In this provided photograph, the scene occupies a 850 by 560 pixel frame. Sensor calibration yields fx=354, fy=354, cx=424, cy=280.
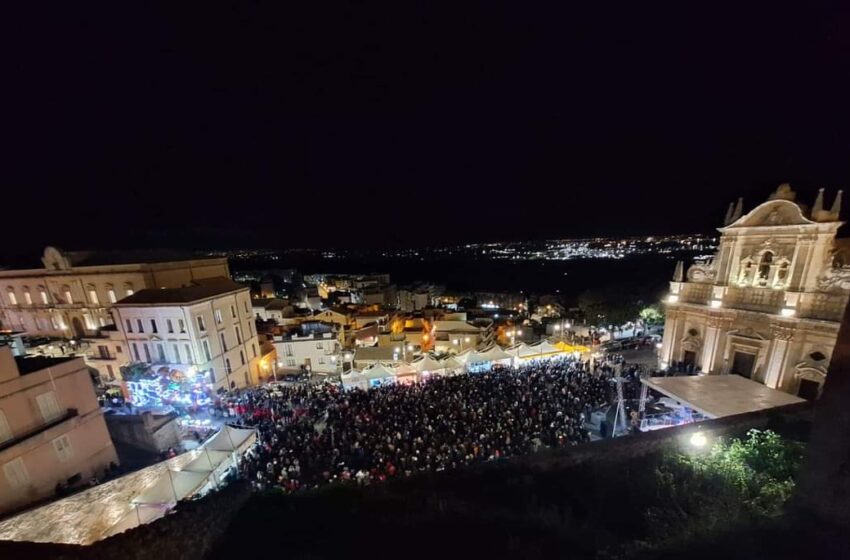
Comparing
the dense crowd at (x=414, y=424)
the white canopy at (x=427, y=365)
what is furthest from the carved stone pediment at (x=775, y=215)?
the white canopy at (x=427, y=365)

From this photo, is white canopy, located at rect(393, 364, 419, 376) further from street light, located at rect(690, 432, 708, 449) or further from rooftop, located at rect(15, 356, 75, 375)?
street light, located at rect(690, 432, 708, 449)

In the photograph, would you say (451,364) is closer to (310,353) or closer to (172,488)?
(310,353)

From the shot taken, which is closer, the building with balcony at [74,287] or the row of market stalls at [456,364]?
the row of market stalls at [456,364]

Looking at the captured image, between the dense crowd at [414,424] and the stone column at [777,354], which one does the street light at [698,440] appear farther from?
the stone column at [777,354]

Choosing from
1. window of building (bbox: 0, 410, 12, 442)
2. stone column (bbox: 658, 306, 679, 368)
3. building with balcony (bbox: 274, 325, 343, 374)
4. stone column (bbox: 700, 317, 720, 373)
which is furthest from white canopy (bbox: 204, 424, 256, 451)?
stone column (bbox: 700, 317, 720, 373)

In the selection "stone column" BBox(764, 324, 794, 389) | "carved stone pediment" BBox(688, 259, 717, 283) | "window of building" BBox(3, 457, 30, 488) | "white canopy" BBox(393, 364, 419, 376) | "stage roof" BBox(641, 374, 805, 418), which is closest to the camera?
"window of building" BBox(3, 457, 30, 488)

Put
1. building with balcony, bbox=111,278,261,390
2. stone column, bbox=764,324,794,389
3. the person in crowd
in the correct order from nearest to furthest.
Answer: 1. the person in crowd
2. stone column, bbox=764,324,794,389
3. building with balcony, bbox=111,278,261,390
